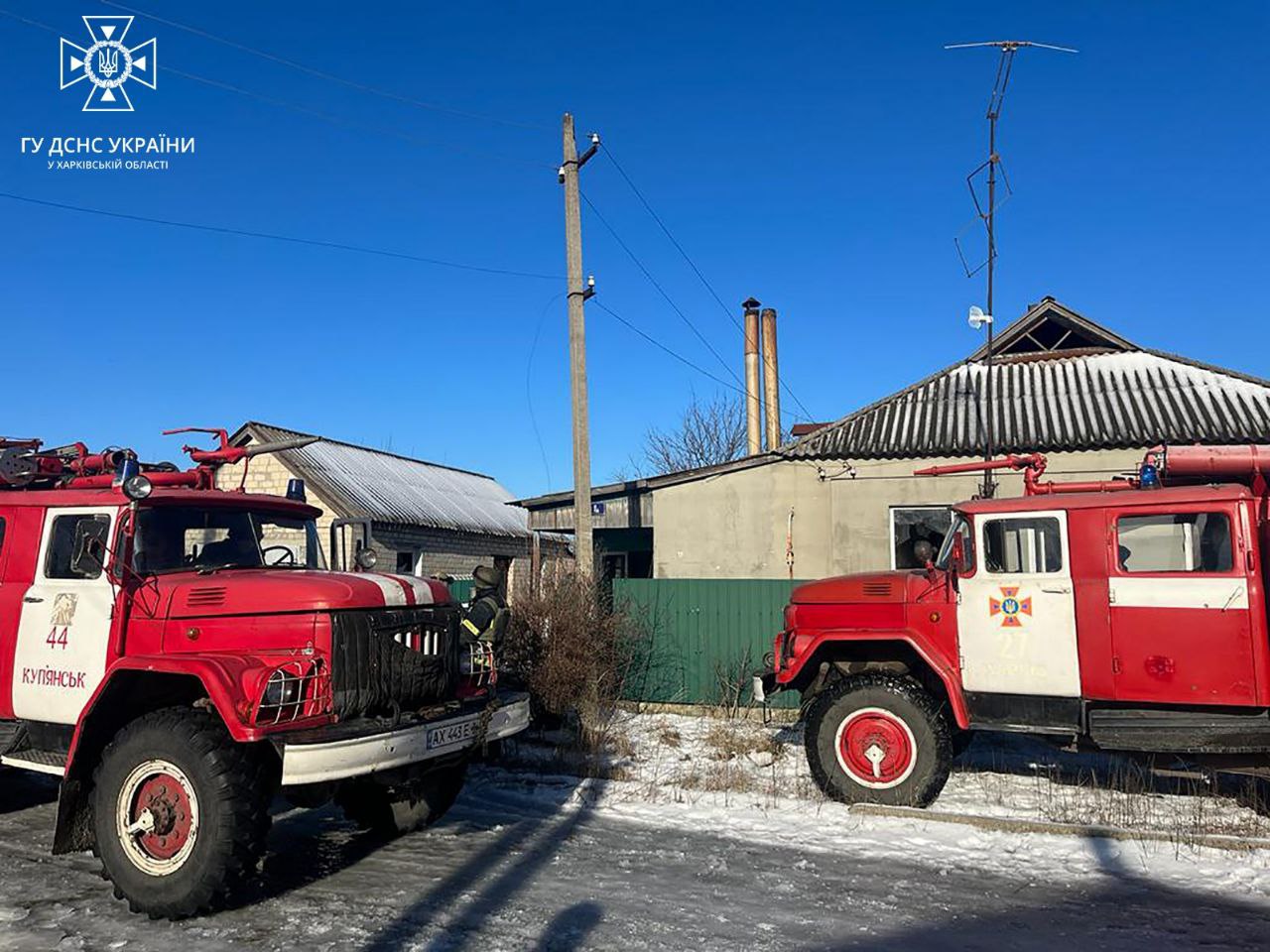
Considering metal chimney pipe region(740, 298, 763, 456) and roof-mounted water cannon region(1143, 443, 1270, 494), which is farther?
metal chimney pipe region(740, 298, 763, 456)

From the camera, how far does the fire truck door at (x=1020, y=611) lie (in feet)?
22.2

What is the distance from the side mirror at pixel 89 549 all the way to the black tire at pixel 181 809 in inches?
42.2

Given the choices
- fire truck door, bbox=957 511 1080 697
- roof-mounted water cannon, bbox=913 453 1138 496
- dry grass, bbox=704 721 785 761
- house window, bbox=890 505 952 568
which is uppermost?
house window, bbox=890 505 952 568

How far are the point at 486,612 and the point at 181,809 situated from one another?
2.78 m

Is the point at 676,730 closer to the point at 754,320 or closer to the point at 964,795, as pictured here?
the point at 964,795

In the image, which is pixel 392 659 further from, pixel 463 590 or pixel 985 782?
pixel 463 590

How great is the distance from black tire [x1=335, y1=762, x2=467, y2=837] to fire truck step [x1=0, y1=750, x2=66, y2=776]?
1.64 m

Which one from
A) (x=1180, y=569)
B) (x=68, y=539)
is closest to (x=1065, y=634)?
(x=1180, y=569)

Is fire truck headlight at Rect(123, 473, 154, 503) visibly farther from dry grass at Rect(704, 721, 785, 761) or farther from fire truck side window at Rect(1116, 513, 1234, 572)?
fire truck side window at Rect(1116, 513, 1234, 572)

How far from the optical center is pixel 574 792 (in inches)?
303

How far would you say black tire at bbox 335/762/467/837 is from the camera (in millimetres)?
6298

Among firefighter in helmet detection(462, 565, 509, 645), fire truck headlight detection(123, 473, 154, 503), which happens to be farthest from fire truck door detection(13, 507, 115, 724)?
firefighter in helmet detection(462, 565, 509, 645)

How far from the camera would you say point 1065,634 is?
675 cm

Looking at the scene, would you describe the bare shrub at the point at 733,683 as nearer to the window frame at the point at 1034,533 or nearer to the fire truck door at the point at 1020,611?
the fire truck door at the point at 1020,611
